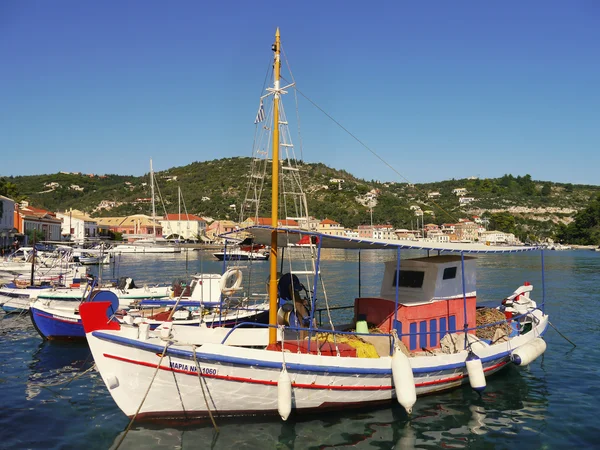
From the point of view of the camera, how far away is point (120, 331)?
34.4 ft

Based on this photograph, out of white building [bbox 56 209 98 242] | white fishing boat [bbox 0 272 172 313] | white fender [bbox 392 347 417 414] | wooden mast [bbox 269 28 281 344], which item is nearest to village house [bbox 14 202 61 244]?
white building [bbox 56 209 98 242]

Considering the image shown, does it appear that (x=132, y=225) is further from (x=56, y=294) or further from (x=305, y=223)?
(x=305, y=223)

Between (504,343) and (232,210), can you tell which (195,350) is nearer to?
(504,343)

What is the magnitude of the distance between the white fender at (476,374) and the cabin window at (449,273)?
238cm

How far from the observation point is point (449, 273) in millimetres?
13883

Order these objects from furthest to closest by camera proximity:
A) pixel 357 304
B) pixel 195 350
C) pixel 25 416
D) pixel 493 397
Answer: pixel 357 304, pixel 493 397, pixel 25 416, pixel 195 350

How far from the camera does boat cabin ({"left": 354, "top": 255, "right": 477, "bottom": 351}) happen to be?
1309cm

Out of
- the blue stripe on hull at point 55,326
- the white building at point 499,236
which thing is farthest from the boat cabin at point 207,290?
the white building at point 499,236

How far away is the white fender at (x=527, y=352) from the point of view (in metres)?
13.8

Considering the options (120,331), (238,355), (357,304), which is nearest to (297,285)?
(357,304)

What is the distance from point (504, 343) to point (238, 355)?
8.08 meters

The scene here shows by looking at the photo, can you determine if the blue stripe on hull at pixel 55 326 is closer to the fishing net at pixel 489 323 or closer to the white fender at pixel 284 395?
the white fender at pixel 284 395

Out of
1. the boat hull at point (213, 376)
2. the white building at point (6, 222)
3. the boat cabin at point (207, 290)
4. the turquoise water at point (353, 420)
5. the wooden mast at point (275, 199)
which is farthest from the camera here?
the white building at point (6, 222)

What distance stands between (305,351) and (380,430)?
235 centimetres
